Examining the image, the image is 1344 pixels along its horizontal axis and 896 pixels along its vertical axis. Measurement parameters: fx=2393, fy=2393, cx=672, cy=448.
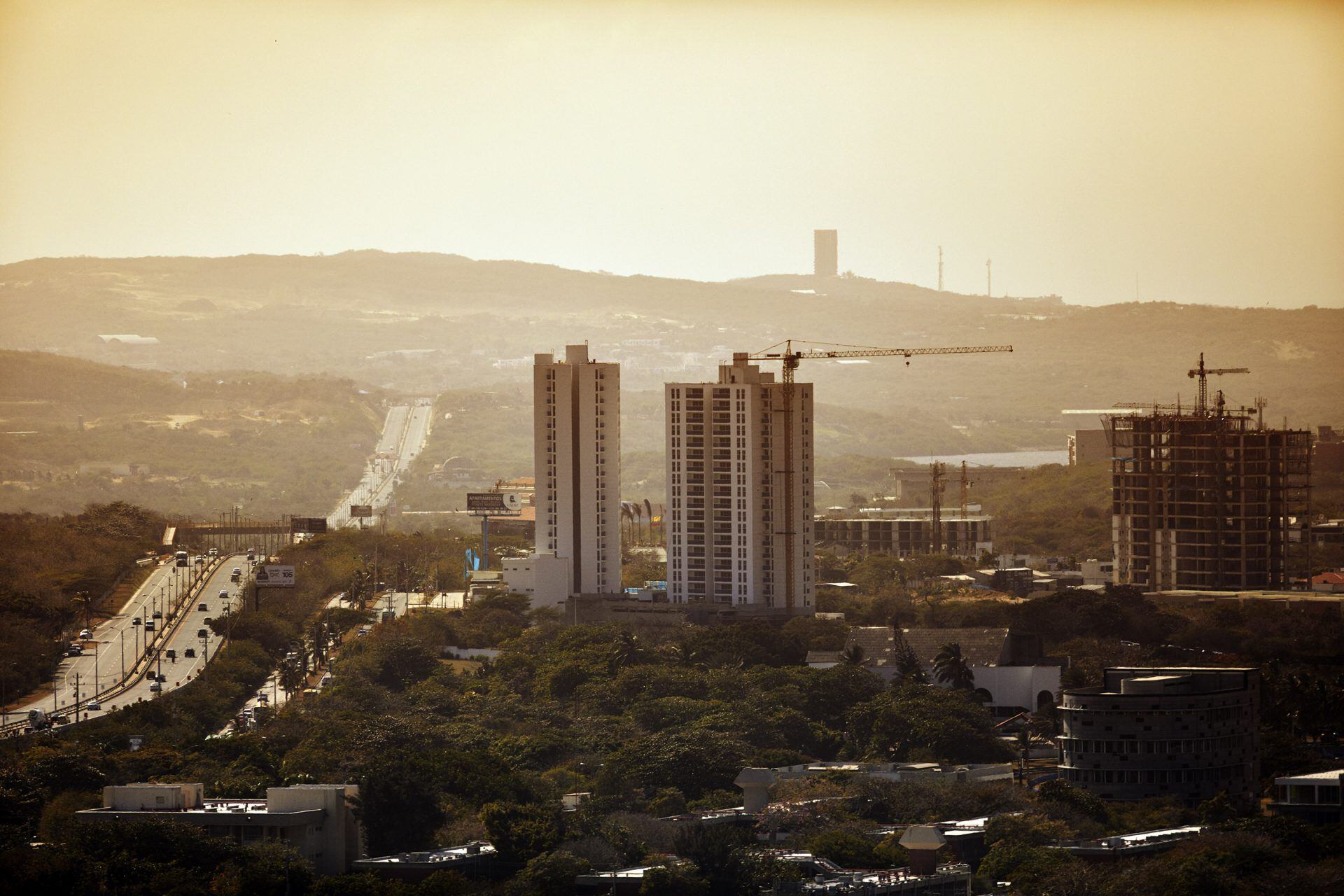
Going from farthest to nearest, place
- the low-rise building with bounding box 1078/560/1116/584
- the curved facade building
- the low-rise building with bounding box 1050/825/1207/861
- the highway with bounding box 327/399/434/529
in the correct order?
1. the highway with bounding box 327/399/434/529
2. the low-rise building with bounding box 1078/560/1116/584
3. the curved facade building
4. the low-rise building with bounding box 1050/825/1207/861

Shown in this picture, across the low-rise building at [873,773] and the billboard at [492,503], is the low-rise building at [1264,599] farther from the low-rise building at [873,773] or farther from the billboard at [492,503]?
the low-rise building at [873,773]

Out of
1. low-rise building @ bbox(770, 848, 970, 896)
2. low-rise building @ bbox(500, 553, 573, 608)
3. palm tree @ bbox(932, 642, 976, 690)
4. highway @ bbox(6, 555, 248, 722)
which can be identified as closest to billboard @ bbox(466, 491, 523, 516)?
highway @ bbox(6, 555, 248, 722)

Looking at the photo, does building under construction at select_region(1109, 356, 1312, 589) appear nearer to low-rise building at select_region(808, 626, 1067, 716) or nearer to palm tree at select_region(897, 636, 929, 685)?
low-rise building at select_region(808, 626, 1067, 716)

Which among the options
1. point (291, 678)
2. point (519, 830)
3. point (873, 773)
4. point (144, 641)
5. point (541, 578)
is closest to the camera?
point (519, 830)

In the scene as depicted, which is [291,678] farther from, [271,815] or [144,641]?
[271,815]

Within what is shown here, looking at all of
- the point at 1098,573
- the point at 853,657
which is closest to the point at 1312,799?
the point at 853,657
